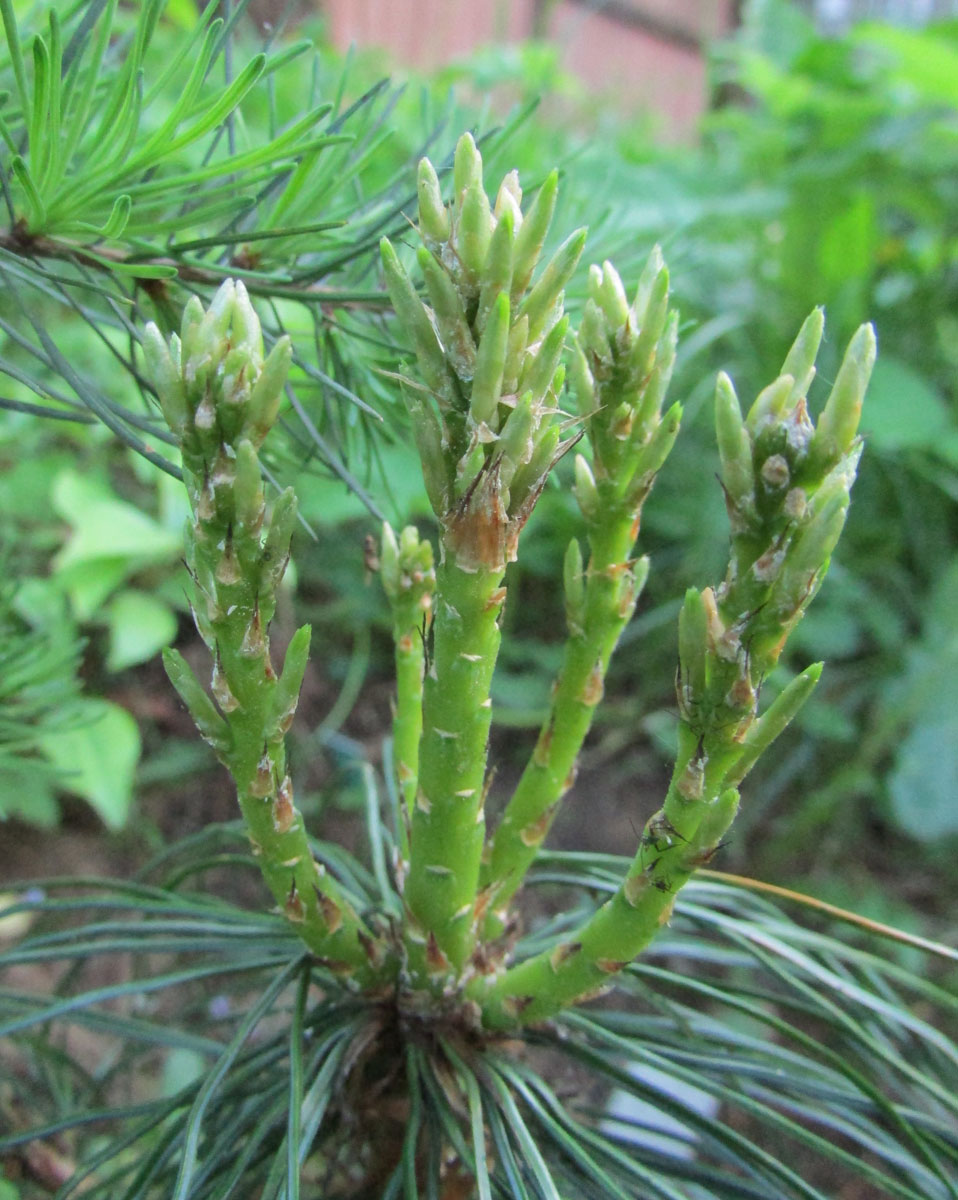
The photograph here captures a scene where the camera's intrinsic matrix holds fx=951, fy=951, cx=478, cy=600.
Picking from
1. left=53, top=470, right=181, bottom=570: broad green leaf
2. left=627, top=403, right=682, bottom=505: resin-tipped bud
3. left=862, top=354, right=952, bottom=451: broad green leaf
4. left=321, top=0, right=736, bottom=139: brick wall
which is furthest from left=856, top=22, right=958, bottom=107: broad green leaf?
left=627, top=403, right=682, bottom=505: resin-tipped bud

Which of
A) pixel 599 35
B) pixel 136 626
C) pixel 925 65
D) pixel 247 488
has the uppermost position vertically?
pixel 599 35

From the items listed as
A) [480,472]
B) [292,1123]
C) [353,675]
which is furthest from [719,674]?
[353,675]

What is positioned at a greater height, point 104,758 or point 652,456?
point 652,456

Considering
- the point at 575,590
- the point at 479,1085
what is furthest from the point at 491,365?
the point at 479,1085

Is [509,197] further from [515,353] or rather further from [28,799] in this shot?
[28,799]

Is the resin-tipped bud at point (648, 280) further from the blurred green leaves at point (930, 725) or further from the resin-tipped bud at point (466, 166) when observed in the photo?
the blurred green leaves at point (930, 725)

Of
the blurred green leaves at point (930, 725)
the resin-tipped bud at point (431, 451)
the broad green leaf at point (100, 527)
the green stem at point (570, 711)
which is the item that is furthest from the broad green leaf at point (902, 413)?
the resin-tipped bud at point (431, 451)

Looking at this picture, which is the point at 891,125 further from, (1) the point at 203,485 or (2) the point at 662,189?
(1) the point at 203,485
